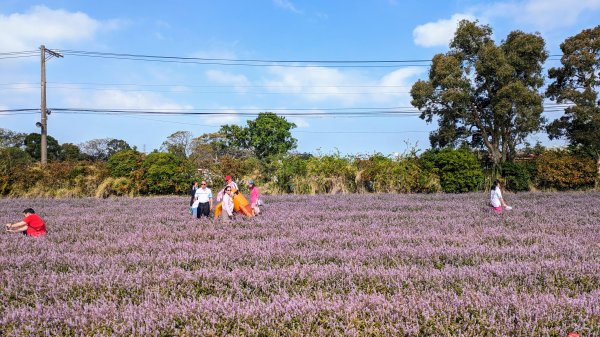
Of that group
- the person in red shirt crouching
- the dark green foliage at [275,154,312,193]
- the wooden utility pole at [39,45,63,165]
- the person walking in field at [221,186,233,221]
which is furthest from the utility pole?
the person walking in field at [221,186,233,221]

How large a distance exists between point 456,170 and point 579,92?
983 cm

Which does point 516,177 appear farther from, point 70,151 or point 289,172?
point 70,151

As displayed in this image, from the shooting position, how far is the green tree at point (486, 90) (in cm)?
2605

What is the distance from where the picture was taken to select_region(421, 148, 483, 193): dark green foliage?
2305 cm

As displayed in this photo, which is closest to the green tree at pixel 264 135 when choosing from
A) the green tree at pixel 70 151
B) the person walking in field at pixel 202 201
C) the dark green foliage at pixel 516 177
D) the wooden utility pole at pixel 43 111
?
the green tree at pixel 70 151

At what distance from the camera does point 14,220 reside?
12930 millimetres

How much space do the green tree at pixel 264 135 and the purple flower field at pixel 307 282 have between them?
44.6 meters

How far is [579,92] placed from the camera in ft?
87.2

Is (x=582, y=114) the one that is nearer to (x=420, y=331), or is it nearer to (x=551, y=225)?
(x=551, y=225)

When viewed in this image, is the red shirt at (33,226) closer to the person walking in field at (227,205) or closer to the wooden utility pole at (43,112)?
A: the person walking in field at (227,205)

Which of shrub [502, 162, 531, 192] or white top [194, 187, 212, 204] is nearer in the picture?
white top [194, 187, 212, 204]

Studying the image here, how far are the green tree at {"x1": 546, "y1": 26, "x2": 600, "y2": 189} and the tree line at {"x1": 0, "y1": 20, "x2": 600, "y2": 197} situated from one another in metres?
0.05

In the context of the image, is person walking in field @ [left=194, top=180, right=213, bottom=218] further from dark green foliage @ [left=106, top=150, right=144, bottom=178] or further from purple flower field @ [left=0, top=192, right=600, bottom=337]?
dark green foliage @ [left=106, top=150, right=144, bottom=178]

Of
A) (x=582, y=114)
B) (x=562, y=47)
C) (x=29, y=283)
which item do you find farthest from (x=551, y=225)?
(x=562, y=47)
